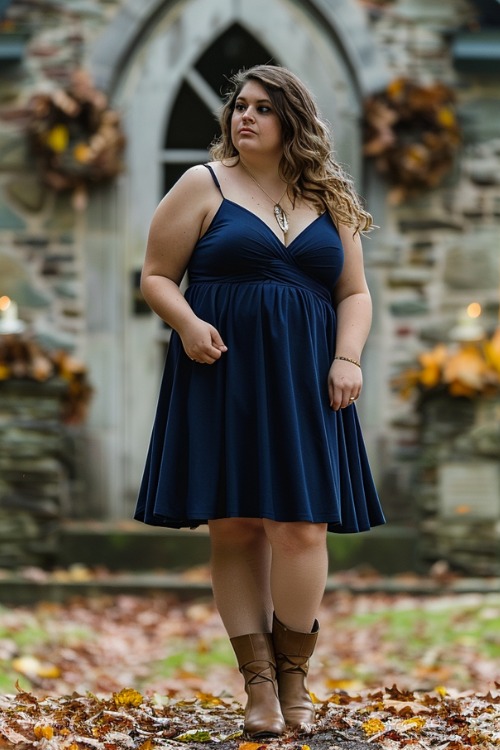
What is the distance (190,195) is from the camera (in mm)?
3195

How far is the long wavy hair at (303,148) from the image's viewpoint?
322cm

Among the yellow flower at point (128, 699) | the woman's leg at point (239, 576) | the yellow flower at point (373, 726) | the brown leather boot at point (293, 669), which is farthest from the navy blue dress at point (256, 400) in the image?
the yellow flower at point (128, 699)

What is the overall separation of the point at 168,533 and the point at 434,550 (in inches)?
59.7

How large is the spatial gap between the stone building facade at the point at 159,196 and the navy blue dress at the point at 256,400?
14.2 feet

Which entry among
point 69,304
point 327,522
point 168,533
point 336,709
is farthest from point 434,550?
point 327,522

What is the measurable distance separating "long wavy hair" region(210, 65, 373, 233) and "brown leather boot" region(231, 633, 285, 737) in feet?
3.70

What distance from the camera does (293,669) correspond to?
3.24 metres

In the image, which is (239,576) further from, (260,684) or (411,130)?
(411,130)

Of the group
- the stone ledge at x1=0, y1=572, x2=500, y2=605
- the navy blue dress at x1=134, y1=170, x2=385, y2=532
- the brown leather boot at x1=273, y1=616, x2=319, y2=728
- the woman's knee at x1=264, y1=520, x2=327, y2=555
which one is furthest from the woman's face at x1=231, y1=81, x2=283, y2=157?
the stone ledge at x1=0, y1=572, x2=500, y2=605

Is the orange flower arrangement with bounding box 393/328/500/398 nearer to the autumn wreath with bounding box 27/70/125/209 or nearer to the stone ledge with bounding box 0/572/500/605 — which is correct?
the stone ledge with bounding box 0/572/500/605

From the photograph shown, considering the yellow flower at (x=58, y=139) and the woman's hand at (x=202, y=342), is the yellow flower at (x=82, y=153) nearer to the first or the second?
the yellow flower at (x=58, y=139)

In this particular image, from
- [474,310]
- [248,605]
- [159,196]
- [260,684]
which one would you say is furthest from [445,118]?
[260,684]

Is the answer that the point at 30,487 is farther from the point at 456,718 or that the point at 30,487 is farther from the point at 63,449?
the point at 456,718

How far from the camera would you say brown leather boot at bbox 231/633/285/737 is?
10.3 ft
